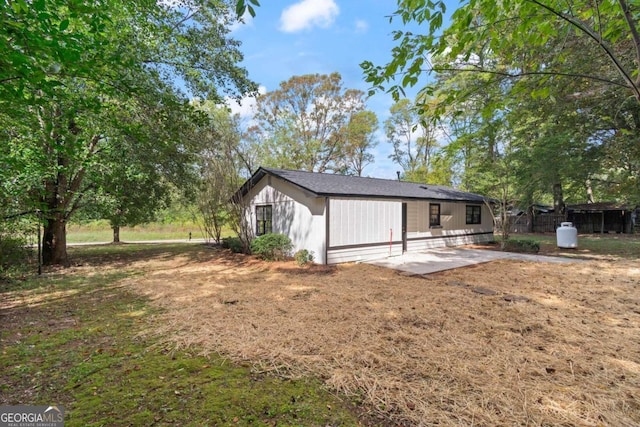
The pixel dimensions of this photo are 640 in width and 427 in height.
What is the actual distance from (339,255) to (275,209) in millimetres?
3279

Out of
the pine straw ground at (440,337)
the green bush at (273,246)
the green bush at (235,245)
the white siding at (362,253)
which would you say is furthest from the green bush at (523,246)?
the green bush at (235,245)

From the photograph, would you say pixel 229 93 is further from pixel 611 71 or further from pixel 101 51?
pixel 611 71

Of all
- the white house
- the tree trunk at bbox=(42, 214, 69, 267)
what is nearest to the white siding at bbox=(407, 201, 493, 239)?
the white house

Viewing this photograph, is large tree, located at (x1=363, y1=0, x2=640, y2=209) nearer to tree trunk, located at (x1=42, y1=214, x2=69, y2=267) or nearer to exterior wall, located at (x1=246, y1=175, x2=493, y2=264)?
exterior wall, located at (x1=246, y1=175, x2=493, y2=264)

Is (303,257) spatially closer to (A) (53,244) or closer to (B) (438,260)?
(B) (438,260)

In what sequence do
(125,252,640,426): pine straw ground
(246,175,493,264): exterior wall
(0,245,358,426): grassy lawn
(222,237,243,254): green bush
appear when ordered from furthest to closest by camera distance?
1. (222,237,243,254): green bush
2. (246,175,493,264): exterior wall
3. (125,252,640,426): pine straw ground
4. (0,245,358,426): grassy lawn

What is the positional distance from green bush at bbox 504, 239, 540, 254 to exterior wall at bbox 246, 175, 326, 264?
8966 mm

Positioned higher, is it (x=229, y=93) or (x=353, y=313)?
(x=229, y=93)

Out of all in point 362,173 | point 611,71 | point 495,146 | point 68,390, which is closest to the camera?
point 68,390

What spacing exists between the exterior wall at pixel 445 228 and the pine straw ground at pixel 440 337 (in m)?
4.66

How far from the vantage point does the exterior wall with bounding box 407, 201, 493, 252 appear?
39.8ft

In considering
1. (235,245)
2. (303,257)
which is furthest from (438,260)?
(235,245)

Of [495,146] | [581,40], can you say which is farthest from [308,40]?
[495,146]

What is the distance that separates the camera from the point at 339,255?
9461 millimetres
